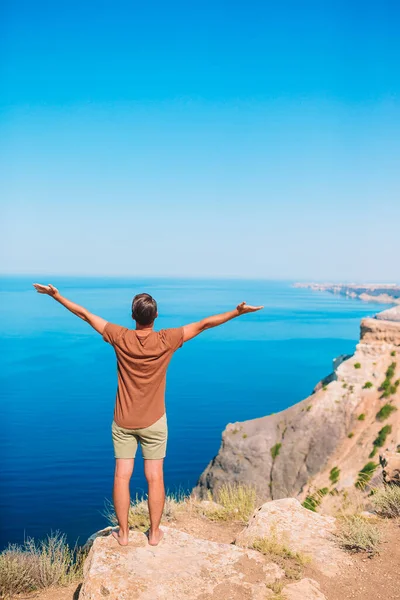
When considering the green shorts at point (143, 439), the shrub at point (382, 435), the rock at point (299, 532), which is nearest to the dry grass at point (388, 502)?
the rock at point (299, 532)

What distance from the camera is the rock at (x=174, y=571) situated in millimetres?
4227

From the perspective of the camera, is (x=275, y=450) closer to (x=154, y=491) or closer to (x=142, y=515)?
(x=142, y=515)

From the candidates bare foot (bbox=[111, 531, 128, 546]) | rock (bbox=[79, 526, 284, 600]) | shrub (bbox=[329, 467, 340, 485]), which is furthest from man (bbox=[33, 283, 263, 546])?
shrub (bbox=[329, 467, 340, 485])

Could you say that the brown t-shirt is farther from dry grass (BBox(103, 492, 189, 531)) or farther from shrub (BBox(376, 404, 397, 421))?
shrub (BBox(376, 404, 397, 421))

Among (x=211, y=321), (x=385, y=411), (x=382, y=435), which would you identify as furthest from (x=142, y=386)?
(x=385, y=411)

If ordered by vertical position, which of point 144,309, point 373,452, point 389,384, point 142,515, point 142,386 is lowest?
point 373,452

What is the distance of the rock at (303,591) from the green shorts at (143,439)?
67.0 inches

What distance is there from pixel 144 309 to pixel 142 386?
0.73 m

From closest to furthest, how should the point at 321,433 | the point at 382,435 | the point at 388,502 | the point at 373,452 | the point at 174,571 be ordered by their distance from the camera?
the point at 174,571 → the point at 388,502 → the point at 373,452 → the point at 382,435 → the point at 321,433

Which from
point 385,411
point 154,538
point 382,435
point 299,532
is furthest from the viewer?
point 385,411

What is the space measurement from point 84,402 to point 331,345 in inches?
2449

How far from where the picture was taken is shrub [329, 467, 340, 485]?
2314 centimetres

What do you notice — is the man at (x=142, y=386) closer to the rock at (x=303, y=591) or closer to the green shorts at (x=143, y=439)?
the green shorts at (x=143, y=439)

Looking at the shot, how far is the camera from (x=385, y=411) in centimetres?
2503
